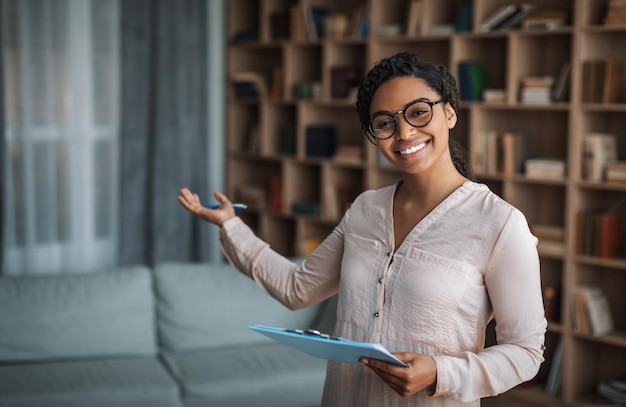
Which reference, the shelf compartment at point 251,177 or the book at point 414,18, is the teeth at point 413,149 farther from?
the shelf compartment at point 251,177

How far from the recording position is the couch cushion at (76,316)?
354cm

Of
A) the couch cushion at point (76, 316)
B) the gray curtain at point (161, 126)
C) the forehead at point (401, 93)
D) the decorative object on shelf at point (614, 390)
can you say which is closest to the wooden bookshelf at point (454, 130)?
the decorative object on shelf at point (614, 390)

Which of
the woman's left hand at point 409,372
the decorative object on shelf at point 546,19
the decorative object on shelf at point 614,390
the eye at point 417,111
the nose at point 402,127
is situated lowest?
the decorative object on shelf at point 614,390

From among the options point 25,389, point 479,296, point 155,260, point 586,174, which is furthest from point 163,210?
point 479,296

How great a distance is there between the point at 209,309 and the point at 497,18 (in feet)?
6.31

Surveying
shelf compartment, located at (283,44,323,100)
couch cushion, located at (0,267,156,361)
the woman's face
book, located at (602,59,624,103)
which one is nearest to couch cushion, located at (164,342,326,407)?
couch cushion, located at (0,267,156,361)

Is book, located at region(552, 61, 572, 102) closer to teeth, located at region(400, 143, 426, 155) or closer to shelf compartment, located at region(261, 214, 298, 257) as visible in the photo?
shelf compartment, located at region(261, 214, 298, 257)

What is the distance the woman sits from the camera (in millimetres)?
1441

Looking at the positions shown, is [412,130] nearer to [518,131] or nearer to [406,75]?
[406,75]

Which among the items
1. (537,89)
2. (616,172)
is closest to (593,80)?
(537,89)

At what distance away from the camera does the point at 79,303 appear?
143 inches

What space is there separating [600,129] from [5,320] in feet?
9.11

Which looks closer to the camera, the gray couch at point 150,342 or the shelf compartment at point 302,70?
the gray couch at point 150,342

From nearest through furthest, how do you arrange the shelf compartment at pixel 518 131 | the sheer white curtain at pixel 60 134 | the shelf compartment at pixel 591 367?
the shelf compartment at pixel 591 367, the shelf compartment at pixel 518 131, the sheer white curtain at pixel 60 134
